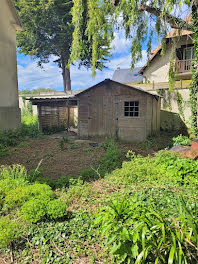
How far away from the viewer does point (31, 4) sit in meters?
18.0

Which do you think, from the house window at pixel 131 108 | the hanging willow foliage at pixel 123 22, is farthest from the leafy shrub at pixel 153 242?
the house window at pixel 131 108

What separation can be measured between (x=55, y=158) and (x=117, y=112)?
4.57 meters

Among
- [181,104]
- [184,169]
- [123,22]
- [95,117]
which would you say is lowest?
[184,169]

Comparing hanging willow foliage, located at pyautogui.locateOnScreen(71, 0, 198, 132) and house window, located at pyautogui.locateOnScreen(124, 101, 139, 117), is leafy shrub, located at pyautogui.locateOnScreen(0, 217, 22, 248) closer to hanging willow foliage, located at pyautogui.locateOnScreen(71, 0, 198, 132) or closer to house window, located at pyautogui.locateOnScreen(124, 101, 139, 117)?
hanging willow foliage, located at pyautogui.locateOnScreen(71, 0, 198, 132)

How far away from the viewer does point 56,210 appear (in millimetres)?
2564

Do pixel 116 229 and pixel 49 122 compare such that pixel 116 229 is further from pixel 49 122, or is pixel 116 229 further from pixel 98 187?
pixel 49 122

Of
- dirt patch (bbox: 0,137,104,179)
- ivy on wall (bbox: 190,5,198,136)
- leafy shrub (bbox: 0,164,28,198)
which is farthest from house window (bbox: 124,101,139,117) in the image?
leafy shrub (bbox: 0,164,28,198)

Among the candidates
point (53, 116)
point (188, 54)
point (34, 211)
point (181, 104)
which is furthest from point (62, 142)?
point (188, 54)

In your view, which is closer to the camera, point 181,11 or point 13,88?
point 181,11

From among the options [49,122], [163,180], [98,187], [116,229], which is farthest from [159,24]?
[49,122]

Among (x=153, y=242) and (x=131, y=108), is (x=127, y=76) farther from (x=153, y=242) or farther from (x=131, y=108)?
(x=153, y=242)

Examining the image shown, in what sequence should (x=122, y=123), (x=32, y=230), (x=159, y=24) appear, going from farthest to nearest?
(x=122, y=123), (x=159, y=24), (x=32, y=230)

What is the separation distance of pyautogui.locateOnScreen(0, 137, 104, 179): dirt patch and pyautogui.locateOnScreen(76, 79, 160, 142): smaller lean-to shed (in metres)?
2.42

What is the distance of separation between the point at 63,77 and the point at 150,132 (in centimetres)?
1730
